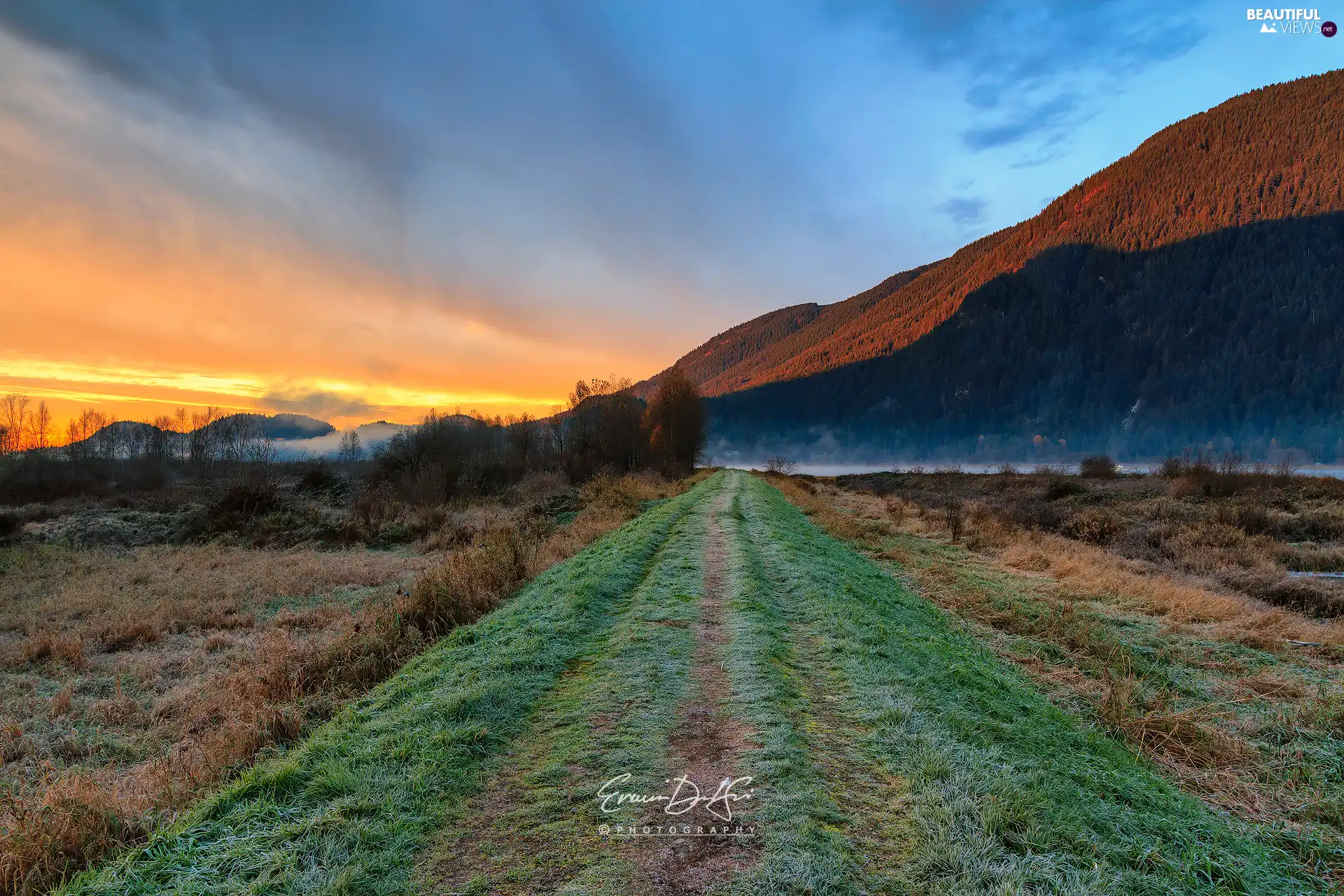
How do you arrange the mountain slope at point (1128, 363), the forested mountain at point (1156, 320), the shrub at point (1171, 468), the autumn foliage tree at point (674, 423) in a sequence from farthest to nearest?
1. the forested mountain at point (1156, 320)
2. the mountain slope at point (1128, 363)
3. the autumn foliage tree at point (674, 423)
4. the shrub at point (1171, 468)

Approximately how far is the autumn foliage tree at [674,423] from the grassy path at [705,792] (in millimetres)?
56849

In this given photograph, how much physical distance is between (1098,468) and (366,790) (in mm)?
75267

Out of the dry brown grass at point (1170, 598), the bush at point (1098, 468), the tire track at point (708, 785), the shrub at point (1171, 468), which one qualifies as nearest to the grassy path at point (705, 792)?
the tire track at point (708, 785)

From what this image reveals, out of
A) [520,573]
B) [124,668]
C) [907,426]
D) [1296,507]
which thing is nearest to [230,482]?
[124,668]

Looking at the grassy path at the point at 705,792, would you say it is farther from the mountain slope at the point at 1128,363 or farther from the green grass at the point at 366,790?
the mountain slope at the point at 1128,363

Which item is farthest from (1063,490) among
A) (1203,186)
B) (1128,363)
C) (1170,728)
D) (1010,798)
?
(1203,186)

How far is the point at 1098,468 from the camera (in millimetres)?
60719

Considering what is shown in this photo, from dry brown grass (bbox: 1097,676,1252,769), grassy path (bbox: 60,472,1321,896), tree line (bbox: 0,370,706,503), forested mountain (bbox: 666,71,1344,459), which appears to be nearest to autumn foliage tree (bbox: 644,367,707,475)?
tree line (bbox: 0,370,706,503)

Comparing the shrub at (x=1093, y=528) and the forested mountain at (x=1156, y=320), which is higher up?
the forested mountain at (x=1156, y=320)

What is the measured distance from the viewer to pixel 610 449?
6288cm

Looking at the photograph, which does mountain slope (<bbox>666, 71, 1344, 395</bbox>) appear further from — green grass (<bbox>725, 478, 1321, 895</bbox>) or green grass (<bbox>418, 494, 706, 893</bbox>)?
green grass (<bbox>418, 494, 706, 893</bbox>)

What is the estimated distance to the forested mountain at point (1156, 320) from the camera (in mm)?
130875

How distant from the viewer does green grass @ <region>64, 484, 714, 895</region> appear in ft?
11.0

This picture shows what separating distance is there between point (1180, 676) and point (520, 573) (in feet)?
41.6
